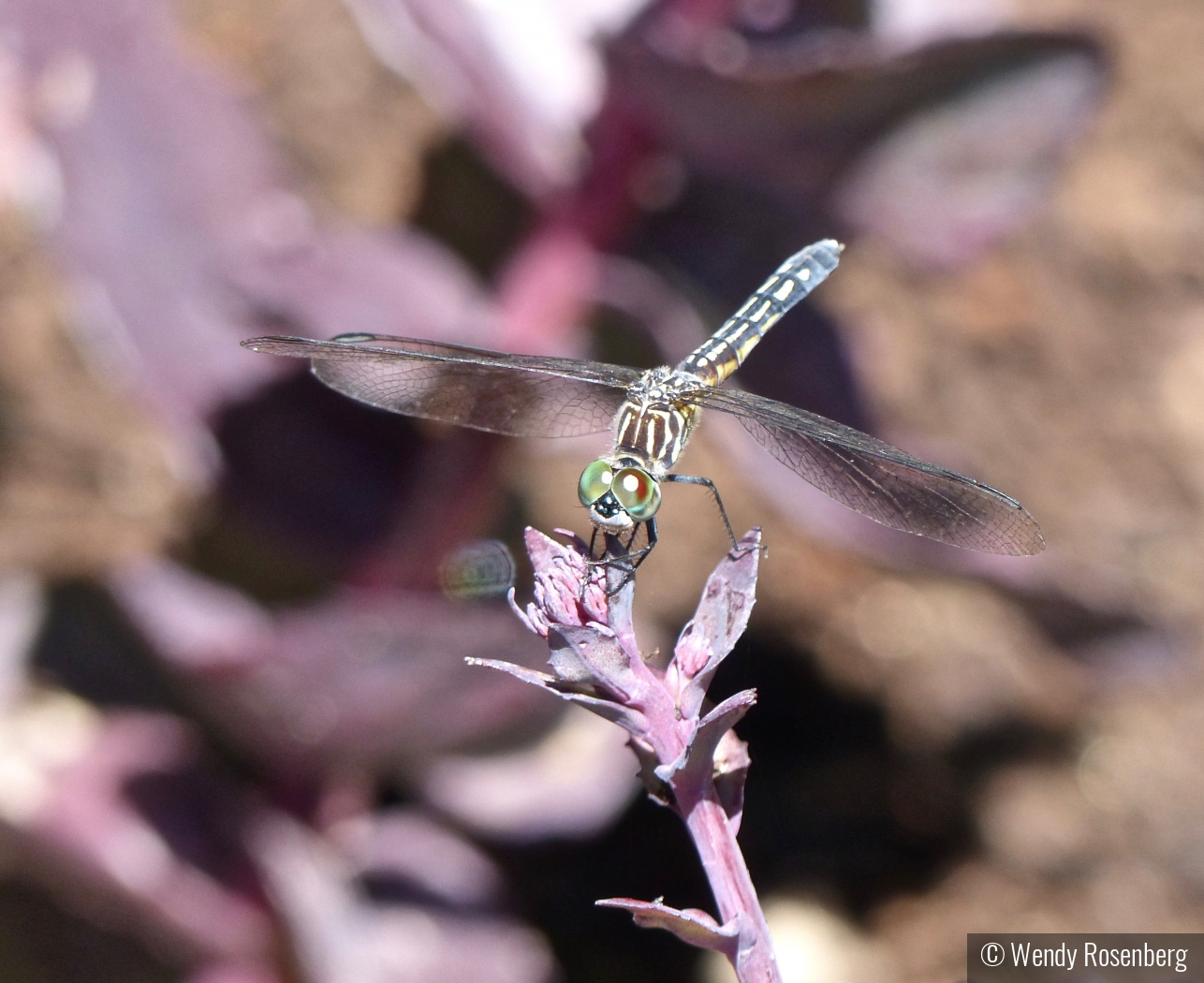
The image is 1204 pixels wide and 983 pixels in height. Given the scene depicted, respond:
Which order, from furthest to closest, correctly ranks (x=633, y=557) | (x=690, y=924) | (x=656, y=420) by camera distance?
(x=656, y=420) → (x=633, y=557) → (x=690, y=924)

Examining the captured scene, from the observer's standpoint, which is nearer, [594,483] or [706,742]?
[706,742]

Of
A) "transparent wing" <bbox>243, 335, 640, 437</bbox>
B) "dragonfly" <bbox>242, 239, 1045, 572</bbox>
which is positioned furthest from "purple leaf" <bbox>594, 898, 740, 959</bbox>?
"transparent wing" <bbox>243, 335, 640, 437</bbox>

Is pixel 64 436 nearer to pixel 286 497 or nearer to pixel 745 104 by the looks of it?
pixel 286 497

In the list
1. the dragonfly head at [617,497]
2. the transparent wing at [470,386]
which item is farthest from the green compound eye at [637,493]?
the transparent wing at [470,386]

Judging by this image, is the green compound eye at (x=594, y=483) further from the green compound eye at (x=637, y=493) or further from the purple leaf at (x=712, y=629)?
the purple leaf at (x=712, y=629)

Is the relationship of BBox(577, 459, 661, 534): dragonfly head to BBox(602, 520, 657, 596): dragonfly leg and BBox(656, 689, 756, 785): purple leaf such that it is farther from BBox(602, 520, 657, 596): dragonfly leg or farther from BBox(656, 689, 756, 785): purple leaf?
BBox(656, 689, 756, 785): purple leaf

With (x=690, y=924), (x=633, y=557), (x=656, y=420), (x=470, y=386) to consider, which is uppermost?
(x=470, y=386)

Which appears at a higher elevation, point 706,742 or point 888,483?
point 888,483

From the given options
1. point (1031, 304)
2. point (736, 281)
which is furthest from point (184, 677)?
point (1031, 304)

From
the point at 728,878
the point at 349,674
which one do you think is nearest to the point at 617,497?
the point at 728,878

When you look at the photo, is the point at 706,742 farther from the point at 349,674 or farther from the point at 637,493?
the point at 349,674
